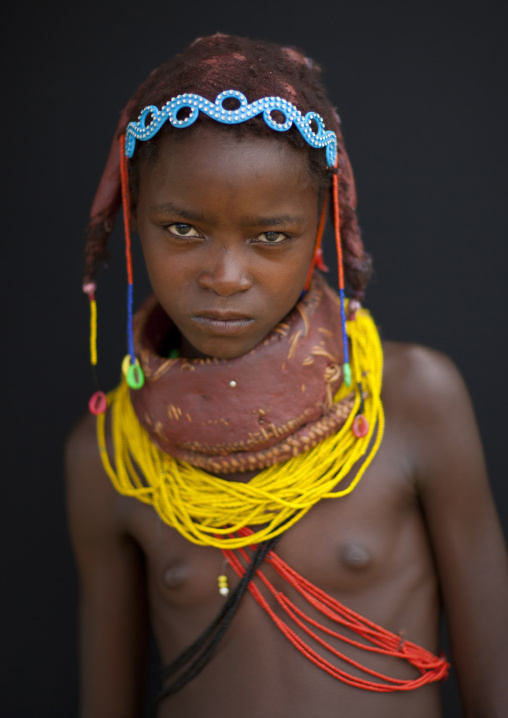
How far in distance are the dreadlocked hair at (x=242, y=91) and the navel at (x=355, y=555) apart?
0.51 metres

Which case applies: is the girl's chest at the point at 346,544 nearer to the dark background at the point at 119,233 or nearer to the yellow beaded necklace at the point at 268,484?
the yellow beaded necklace at the point at 268,484

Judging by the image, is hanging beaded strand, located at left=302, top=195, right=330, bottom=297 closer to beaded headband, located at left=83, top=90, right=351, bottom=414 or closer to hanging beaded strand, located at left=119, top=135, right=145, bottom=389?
beaded headband, located at left=83, top=90, right=351, bottom=414

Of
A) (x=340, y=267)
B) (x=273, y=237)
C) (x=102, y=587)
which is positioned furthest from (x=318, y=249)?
(x=102, y=587)

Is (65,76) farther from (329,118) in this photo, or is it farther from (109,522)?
(109,522)

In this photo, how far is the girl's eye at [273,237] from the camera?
4.75 feet

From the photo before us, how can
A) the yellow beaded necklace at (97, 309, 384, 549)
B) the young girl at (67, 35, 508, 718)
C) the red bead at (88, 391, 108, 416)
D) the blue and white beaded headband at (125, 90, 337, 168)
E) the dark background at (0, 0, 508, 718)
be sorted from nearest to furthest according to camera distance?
the blue and white beaded headband at (125, 90, 337, 168) < the young girl at (67, 35, 508, 718) < the yellow beaded necklace at (97, 309, 384, 549) < the red bead at (88, 391, 108, 416) < the dark background at (0, 0, 508, 718)

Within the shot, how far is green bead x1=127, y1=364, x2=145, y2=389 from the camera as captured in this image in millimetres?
1636

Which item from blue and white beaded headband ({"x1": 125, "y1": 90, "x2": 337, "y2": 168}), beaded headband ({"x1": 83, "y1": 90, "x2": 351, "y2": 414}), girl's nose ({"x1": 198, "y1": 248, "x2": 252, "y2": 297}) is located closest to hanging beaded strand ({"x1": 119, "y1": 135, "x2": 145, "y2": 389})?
beaded headband ({"x1": 83, "y1": 90, "x2": 351, "y2": 414})

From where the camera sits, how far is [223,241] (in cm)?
143

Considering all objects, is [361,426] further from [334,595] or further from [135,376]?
[135,376]

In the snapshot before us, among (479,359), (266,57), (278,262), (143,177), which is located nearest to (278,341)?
(278,262)

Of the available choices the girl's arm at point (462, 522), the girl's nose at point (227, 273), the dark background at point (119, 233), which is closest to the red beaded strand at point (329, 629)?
the girl's arm at point (462, 522)

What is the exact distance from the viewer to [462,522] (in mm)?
1632

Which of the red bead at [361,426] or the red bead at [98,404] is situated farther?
the red bead at [98,404]
